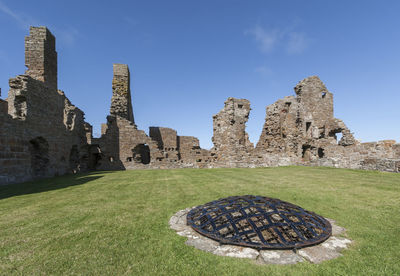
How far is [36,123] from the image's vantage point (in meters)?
9.80

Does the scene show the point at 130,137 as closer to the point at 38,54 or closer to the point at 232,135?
the point at 38,54

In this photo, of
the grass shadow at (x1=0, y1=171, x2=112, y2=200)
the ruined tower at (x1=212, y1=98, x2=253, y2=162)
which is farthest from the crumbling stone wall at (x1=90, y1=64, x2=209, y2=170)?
the grass shadow at (x1=0, y1=171, x2=112, y2=200)

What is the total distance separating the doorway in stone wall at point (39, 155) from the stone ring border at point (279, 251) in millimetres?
11784

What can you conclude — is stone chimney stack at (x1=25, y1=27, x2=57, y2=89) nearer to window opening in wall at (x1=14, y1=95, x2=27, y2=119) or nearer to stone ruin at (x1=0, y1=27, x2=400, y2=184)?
stone ruin at (x1=0, y1=27, x2=400, y2=184)

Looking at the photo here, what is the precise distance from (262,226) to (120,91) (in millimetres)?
17219

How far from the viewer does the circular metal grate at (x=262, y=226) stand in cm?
245

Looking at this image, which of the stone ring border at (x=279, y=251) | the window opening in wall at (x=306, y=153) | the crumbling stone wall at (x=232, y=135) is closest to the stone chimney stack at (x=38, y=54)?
the crumbling stone wall at (x=232, y=135)

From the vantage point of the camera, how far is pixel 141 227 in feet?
9.96

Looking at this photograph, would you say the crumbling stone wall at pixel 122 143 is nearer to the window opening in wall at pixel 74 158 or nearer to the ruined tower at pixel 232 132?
the window opening in wall at pixel 74 158

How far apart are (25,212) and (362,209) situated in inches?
294

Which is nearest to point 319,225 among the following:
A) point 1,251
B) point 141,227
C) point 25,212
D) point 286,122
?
point 141,227

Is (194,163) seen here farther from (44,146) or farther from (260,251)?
(260,251)

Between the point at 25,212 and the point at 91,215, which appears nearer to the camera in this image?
the point at 91,215

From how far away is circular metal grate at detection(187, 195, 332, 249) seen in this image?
2.45 m
